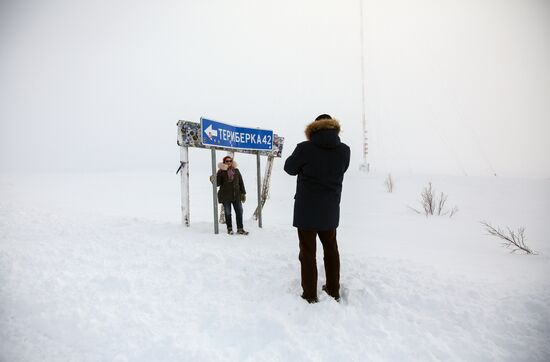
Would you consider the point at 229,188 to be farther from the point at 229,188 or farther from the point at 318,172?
the point at 318,172

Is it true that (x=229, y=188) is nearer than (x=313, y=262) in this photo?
No

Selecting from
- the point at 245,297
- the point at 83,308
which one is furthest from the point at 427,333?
the point at 83,308

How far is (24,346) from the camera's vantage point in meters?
2.07

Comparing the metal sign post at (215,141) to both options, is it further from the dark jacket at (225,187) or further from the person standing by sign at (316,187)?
the person standing by sign at (316,187)

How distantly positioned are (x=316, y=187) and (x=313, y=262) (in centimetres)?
77

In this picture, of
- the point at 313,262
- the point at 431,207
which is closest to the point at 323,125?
the point at 313,262

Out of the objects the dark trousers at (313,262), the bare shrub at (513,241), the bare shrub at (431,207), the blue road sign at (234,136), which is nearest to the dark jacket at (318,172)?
the dark trousers at (313,262)

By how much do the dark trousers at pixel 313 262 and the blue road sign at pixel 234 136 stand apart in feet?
11.8

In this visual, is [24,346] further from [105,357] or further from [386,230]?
[386,230]

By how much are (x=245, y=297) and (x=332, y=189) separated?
147 cm

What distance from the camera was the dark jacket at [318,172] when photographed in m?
2.84

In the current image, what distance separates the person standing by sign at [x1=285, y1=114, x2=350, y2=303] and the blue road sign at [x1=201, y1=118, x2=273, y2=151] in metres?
3.30

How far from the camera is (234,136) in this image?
21.3 ft

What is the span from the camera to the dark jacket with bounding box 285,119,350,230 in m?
2.84
